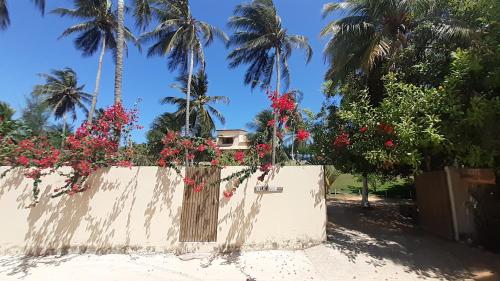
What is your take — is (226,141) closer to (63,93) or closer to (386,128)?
(63,93)

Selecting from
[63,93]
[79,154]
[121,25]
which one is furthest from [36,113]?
[79,154]

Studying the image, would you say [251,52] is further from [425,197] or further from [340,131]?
[425,197]

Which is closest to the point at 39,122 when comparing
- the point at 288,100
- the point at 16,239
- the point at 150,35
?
the point at 150,35

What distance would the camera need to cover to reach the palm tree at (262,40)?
721 inches

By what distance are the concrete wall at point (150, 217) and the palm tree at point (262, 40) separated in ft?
36.2

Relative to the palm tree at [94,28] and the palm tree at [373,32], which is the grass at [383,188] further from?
the palm tree at [94,28]

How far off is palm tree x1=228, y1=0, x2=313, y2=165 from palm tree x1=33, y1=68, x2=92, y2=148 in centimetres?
2332

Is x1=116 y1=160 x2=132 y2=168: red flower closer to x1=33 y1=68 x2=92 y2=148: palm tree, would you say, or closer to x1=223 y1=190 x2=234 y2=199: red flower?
x1=223 y1=190 x2=234 y2=199: red flower

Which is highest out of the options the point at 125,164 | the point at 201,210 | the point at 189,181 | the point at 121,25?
the point at 121,25

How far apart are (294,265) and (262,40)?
46.8 feet

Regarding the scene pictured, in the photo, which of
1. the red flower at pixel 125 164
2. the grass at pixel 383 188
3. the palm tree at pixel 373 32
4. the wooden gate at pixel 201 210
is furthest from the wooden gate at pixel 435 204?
the red flower at pixel 125 164

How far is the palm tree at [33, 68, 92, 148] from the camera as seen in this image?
33.1 meters

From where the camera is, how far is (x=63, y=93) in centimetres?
3428

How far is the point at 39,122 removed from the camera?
26.0 metres
